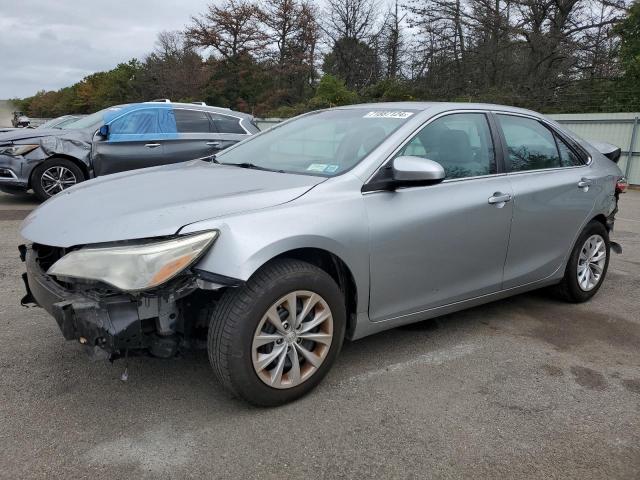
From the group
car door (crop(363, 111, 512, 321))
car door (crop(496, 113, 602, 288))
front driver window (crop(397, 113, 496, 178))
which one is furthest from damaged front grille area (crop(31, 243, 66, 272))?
car door (crop(496, 113, 602, 288))

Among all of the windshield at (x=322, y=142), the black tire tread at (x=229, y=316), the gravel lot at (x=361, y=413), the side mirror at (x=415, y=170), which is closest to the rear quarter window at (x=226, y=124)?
the windshield at (x=322, y=142)

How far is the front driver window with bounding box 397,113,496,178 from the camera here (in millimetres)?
3557

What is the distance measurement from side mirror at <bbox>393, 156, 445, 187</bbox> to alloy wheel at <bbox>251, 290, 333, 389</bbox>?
32.9 inches

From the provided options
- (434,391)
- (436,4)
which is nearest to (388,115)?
(434,391)

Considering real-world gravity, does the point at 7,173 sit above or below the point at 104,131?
below

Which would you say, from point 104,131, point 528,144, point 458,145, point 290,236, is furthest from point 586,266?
point 104,131

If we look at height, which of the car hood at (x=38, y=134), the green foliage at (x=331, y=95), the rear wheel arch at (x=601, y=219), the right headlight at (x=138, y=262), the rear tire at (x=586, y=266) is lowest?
the rear tire at (x=586, y=266)

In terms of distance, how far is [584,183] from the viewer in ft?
14.6

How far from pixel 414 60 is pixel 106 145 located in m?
23.1

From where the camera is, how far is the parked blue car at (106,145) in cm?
Answer: 848

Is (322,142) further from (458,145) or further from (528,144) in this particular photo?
(528,144)

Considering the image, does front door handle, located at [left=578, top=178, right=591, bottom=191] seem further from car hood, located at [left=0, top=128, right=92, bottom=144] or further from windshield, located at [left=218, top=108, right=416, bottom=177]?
car hood, located at [left=0, top=128, right=92, bottom=144]

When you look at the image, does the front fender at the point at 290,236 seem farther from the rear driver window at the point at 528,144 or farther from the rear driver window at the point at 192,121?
the rear driver window at the point at 192,121

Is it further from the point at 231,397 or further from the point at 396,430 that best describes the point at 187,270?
the point at 396,430
